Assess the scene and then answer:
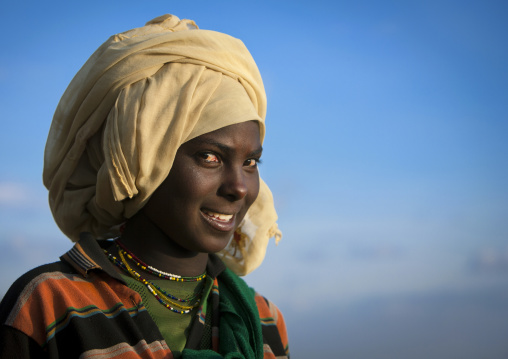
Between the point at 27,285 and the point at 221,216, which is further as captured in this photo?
the point at 221,216

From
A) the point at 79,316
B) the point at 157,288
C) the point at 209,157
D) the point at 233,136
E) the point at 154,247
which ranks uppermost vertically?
the point at 233,136

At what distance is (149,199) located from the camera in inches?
117

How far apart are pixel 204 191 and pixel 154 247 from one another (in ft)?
1.44

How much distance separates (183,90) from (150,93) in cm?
17

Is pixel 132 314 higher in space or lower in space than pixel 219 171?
lower

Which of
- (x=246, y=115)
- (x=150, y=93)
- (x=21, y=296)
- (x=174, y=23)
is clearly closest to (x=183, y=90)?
(x=150, y=93)

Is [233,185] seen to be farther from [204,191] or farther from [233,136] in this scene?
[233,136]

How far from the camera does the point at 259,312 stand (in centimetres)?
346

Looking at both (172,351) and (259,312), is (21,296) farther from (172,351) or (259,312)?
(259,312)

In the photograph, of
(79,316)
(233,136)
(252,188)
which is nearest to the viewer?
(79,316)

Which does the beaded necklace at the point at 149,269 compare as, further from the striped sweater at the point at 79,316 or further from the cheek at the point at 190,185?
the cheek at the point at 190,185

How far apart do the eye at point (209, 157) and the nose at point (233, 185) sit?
0.28ft

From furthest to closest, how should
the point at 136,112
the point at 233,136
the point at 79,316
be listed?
the point at 233,136 → the point at 136,112 → the point at 79,316

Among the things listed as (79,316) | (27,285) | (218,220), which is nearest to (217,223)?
(218,220)
